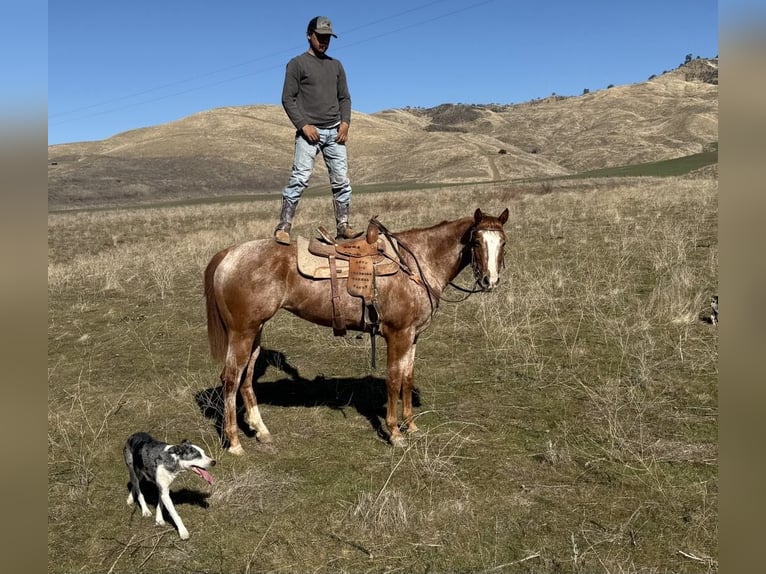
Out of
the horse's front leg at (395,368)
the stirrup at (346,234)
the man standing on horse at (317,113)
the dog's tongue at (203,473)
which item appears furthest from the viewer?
the stirrup at (346,234)

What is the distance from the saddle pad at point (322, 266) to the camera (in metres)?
6.06

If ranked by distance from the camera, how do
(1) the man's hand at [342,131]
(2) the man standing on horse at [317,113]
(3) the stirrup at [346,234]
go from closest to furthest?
1. (2) the man standing on horse at [317,113]
2. (3) the stirrup at [346,234]
3. (1) the man's hand at [342,131]

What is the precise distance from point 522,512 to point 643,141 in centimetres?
12545

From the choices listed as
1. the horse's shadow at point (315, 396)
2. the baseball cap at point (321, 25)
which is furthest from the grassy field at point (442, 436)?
the baseball cap at point (321, 25)

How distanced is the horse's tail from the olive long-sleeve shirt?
209 centimetres

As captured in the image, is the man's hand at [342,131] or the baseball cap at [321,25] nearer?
the baseball cap at [321,25]

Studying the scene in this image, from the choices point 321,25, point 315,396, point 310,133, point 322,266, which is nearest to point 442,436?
point 315,396

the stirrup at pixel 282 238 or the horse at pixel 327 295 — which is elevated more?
the stirrup at pixel 282 238

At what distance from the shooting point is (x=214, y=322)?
21.0 feet

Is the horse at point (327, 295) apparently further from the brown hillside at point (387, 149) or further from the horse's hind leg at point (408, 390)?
the brown hillside at point (387, 149)

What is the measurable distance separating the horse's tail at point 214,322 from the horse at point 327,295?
1cm

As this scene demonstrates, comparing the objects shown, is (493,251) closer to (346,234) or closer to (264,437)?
(346,234)
